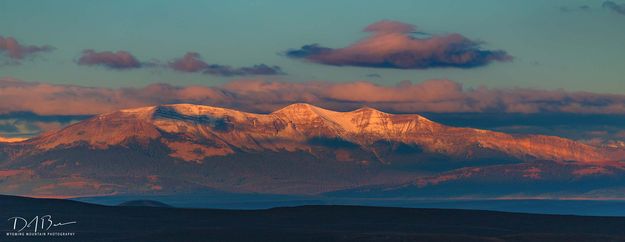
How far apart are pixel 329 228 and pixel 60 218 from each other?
149 ft

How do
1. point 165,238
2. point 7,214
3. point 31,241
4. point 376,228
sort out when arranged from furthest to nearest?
point 7,214, point 376,228, point 165,238, point 31,241

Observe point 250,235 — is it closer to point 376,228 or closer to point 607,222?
point 376,228

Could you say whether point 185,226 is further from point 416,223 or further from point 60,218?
point 416,223

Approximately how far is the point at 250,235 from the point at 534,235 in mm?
40458

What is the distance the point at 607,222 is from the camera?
189 meters

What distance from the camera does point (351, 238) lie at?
160 metres

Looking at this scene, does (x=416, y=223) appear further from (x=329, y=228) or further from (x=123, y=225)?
(x=123, y=225)

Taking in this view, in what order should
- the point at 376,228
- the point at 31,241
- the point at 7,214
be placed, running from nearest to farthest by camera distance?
1. the point at 31,241
2. the point at 376,228
3. the point at 7,214

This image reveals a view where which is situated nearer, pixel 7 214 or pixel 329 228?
pixel 329 228

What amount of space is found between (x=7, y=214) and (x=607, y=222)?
100 meters

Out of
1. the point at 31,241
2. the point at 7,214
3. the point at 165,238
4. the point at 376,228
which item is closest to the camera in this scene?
the point at 31,241

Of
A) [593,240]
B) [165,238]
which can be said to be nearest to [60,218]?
[165,238]

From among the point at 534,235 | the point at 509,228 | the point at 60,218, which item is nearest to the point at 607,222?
the point at 509,228

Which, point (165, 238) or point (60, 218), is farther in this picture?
point (60, 218)
